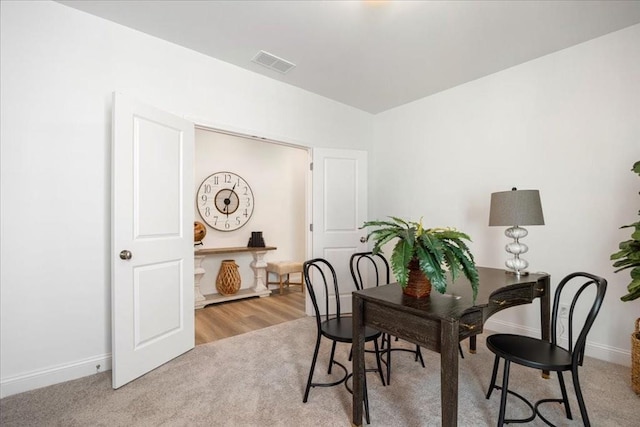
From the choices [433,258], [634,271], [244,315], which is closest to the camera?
[433,258]

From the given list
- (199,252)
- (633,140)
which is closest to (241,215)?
(199,252)

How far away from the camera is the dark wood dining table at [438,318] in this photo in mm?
1349

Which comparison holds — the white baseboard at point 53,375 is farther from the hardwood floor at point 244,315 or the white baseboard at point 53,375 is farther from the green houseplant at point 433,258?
the green houseplant at point 433,258

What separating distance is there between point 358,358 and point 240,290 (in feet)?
11.7

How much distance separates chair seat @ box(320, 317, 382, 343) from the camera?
6.37 feet

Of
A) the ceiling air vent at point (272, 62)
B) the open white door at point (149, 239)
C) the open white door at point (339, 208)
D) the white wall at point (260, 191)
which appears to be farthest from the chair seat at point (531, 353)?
the white wall at point (260, 191)

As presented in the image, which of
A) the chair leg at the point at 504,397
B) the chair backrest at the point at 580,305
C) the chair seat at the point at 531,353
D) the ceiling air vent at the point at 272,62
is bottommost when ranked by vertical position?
the chair leg at the point at 504,397

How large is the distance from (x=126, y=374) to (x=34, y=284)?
0.90m

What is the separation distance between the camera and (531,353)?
1.65 m

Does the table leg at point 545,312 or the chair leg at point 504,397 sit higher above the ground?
the table leg at point 545,312

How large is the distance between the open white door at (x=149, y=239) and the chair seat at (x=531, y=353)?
2422 millimetres

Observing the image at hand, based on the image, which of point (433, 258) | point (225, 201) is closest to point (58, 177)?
point (433, 258)

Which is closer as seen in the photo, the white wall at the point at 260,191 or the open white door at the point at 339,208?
the open white door at the point at 339,208

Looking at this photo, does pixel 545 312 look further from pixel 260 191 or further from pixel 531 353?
pixel 260 191
